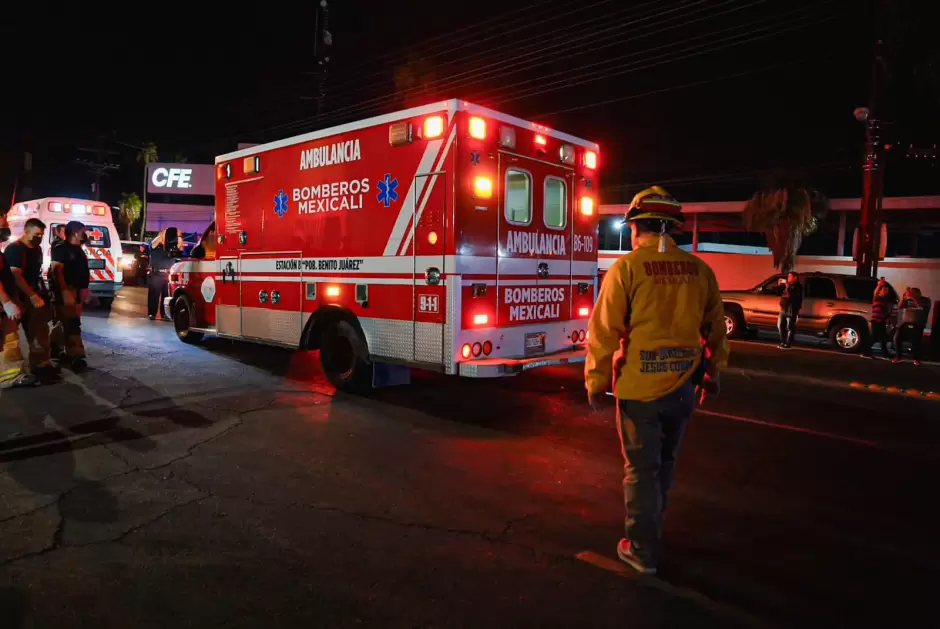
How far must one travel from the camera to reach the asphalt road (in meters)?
3.29

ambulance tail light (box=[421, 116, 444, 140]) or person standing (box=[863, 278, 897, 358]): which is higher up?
ambulance tail light (box=[421, 116, 444, 140])

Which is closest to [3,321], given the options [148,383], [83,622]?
[148,383]

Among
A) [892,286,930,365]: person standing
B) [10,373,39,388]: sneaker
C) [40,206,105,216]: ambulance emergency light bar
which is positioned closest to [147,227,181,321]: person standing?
[10,373,39,388]: sneaker

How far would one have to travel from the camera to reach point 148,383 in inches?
332

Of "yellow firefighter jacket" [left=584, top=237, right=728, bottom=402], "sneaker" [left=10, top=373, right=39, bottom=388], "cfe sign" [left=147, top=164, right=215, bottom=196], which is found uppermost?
"cfe sign" [left=147, top=164, right=215, bottom=196]

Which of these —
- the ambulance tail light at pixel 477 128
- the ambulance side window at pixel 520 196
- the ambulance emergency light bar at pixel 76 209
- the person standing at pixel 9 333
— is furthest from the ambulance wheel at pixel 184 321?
the ambulance emergency light bar at pixel 76 209

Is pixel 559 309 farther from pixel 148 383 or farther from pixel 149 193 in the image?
pixel 149 193

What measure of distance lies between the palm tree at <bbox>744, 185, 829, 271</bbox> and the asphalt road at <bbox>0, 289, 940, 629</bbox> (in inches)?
661

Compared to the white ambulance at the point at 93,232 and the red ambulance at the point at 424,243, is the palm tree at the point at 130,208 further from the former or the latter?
the red ambulance at the point at 424,243

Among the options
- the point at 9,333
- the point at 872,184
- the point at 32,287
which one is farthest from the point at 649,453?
the point at 872,184

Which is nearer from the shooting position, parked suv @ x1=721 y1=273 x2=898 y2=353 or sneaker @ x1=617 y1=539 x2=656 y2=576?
sneaker @ x1=617 y1=539 x2=656 y2=576

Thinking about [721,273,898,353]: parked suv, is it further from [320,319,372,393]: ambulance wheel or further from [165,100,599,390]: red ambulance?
[320,319,372,393]: ambulance wheel

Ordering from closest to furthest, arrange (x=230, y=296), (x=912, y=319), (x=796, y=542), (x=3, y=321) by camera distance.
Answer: (x=796, y=542), (x=3, y=321), (x=230, y=296), (x=912, y=319)

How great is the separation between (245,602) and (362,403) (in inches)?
172
